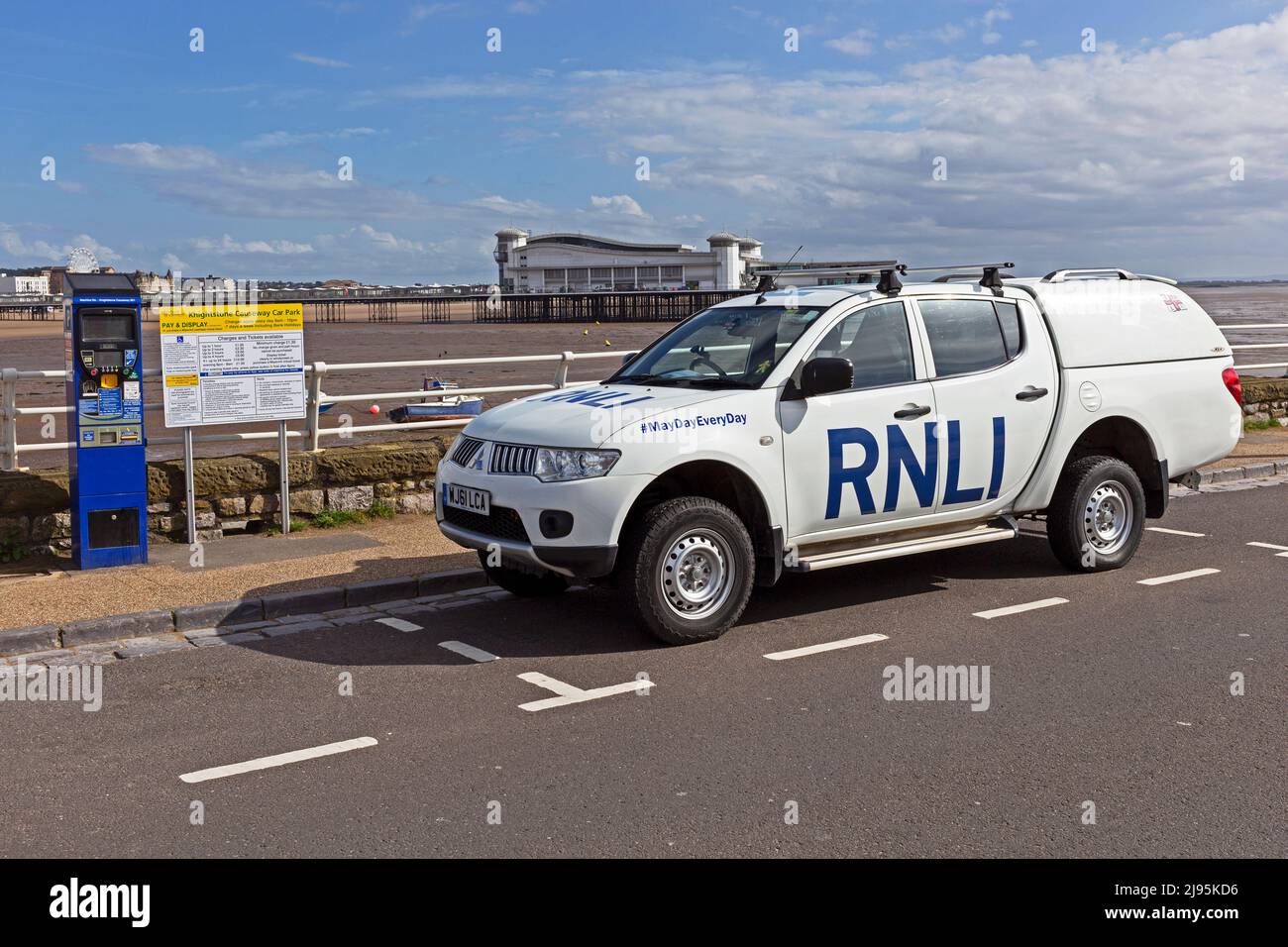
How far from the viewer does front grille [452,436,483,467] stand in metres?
7.64

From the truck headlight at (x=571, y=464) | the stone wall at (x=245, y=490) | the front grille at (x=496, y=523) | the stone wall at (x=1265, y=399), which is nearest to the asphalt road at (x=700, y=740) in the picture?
the front grille at (x=496, y=523)

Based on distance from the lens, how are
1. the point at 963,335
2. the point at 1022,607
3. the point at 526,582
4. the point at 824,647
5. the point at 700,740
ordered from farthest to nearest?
the point at 526,582
the point at 963,335
the point at 1022,607
the point at 824,647
the point at 700,740

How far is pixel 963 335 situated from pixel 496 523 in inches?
128

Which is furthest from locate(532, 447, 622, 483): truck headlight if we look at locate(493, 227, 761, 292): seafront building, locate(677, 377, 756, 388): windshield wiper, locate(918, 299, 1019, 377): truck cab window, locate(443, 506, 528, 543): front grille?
locate(493, 227, 761, 292): seafront building

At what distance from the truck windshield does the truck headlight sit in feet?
3.32

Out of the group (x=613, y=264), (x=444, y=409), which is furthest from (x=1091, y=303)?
(x=613, y=264)

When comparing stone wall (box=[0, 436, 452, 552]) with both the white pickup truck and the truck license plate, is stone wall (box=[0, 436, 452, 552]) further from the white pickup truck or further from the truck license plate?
the truck license plate

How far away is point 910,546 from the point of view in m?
8.02

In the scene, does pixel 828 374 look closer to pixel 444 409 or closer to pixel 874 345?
pixel 874 345

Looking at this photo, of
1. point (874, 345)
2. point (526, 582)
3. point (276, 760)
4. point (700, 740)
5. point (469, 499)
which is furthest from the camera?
point (526, 582)

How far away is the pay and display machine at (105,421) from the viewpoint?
894 cm
